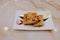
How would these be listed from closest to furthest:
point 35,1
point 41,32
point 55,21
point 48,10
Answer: point 41,32
point 55,21
point 48,10
point 35,1

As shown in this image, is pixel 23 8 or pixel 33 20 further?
pixel 23 8

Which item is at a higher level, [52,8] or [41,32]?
[52,8]

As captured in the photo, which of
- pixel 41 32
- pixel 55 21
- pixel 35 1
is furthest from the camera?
pixel 35 1

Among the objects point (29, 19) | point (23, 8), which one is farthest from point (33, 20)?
point (23, 8)

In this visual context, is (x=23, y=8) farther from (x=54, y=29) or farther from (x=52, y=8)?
(x=54, y=29)

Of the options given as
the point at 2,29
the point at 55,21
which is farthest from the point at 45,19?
the point at 2,29

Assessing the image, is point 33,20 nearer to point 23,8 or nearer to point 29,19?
point 29,19

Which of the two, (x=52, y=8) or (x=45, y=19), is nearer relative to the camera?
(x=45, y=19)
